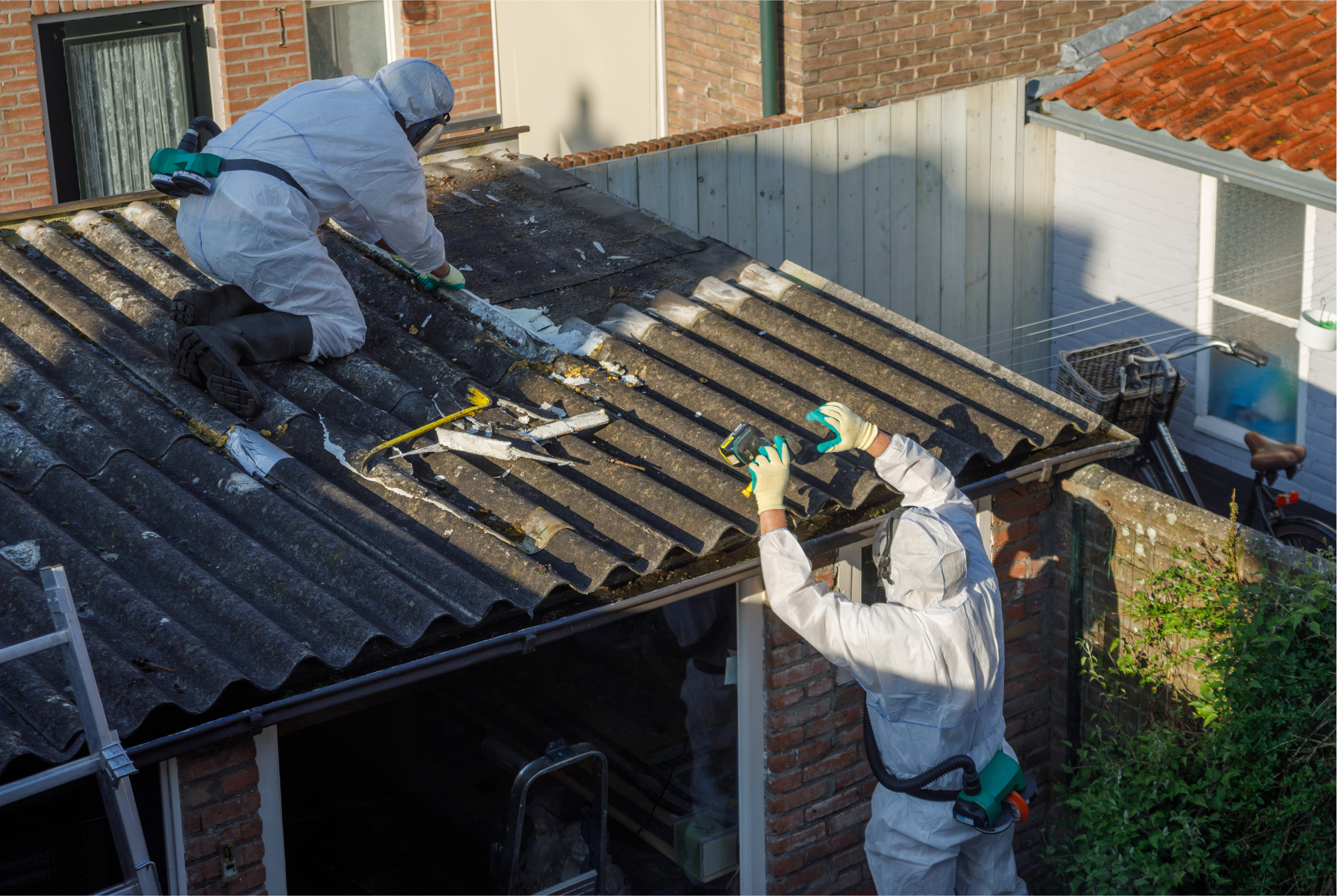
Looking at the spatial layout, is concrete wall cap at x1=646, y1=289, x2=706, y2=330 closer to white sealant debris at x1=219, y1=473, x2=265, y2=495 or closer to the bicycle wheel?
white sealant debris at x1=219, y1=473, x2=265, y2=495

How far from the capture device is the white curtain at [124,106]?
10.6 m

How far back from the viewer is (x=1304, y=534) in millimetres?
8250

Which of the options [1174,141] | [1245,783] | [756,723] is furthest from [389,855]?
[1174,141]

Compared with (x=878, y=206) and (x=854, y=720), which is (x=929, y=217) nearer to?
(x=878, y=206)

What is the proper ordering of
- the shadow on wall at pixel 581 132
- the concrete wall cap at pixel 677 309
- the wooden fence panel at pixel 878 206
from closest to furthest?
1. the concrete wall cap at pixel 677 309
2. the wooden fence panel at pixel 878 206
3. the shadow on wall at pixel 581 132

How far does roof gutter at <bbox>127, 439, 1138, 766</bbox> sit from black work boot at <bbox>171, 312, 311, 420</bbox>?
1.53m

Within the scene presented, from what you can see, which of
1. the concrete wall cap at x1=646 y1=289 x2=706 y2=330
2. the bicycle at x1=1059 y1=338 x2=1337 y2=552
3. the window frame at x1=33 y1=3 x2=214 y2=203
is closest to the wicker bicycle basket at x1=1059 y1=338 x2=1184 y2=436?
the bicycle at x1=1059 y1=338 x2=1337 y2=552

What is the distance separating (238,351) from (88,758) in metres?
2.45

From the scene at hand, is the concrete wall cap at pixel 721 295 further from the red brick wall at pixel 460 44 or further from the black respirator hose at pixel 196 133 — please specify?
the red brick wall at pixel 460 44

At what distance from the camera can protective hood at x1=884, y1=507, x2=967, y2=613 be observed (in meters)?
4.80

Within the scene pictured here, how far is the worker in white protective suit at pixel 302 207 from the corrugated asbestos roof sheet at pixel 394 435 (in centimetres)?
20

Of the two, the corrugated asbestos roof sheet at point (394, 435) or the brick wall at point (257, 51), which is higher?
the brick wall at point (257, 51)

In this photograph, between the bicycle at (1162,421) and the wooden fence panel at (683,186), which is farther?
the wooden fence panel at (683,186)

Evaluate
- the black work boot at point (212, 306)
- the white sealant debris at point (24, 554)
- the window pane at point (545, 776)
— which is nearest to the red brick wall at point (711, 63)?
the window pane at point (545, 776)
